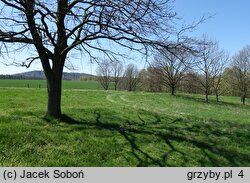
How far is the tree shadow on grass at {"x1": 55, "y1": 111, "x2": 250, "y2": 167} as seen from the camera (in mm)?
8344

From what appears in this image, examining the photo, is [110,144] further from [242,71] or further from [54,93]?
[242,71]

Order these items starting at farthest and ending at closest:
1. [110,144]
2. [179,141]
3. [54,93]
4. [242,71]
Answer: [242,71]
[54,93]
[179,141]
[110,144]

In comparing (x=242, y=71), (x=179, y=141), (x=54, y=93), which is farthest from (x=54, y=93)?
(x=242, y=71)

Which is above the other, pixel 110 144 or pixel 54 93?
pixel 54 93

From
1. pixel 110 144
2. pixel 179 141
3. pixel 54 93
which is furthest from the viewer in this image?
pixel 54 93

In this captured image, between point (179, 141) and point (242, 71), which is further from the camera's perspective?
point (242, 71)

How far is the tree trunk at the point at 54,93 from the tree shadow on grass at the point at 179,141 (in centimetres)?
49

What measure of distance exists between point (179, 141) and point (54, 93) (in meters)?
5.81

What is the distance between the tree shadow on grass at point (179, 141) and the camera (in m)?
8.34

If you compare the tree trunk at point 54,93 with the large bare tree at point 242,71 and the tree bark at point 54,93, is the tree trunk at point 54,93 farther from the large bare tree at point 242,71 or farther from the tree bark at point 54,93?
the large bare tree at point 242,71

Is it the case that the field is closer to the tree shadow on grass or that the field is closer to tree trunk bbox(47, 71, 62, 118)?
the tree shadow on grass

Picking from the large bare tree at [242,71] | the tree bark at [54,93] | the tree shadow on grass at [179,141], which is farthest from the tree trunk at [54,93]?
the large bare tree at [242,71]

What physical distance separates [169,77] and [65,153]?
41226mm

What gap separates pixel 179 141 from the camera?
10359 mm
